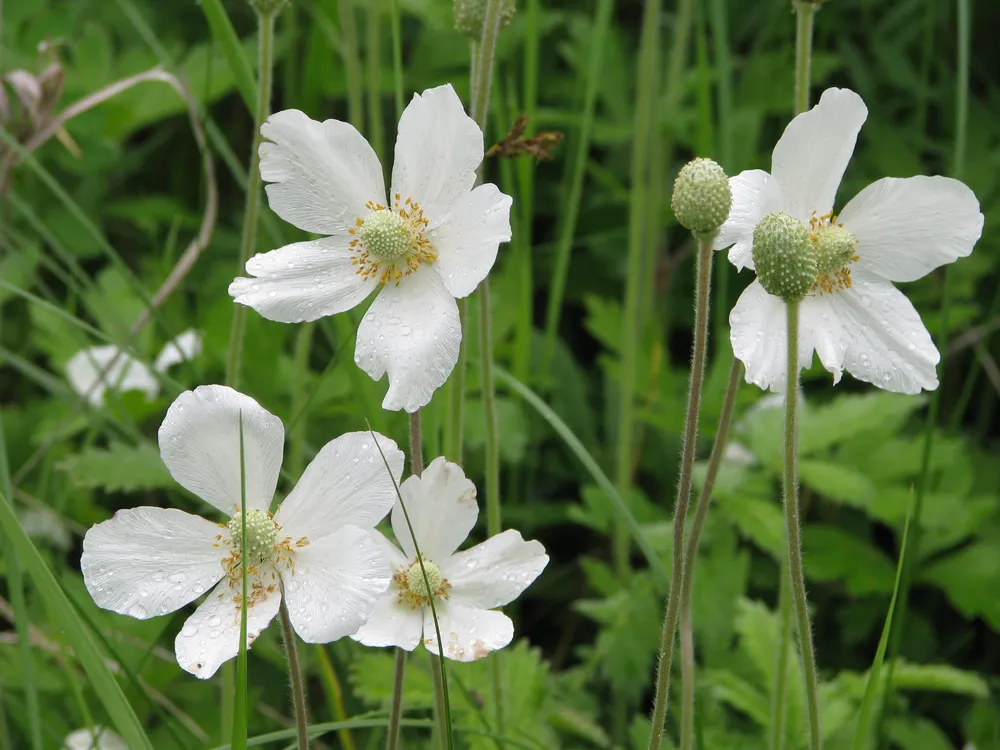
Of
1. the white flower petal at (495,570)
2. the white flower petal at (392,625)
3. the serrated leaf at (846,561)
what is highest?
the white flower petal at (495,570)

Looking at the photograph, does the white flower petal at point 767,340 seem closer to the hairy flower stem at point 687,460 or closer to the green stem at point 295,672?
the hairy flower stem at point 687,460

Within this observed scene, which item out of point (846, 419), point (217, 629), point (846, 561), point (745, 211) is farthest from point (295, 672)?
point (846, 561)

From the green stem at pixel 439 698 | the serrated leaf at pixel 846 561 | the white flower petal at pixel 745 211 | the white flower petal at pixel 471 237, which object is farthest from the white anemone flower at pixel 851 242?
the serrated leaf at pixel 846 561

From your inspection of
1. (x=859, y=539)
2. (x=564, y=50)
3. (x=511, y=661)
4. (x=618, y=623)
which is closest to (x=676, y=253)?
(x=564, y=50)

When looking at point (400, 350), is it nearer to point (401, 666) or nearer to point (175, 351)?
point (401, 666)

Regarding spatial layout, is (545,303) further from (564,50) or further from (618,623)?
(618,623)

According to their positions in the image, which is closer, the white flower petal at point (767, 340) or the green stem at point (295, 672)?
the green stem at point (295, 672)
